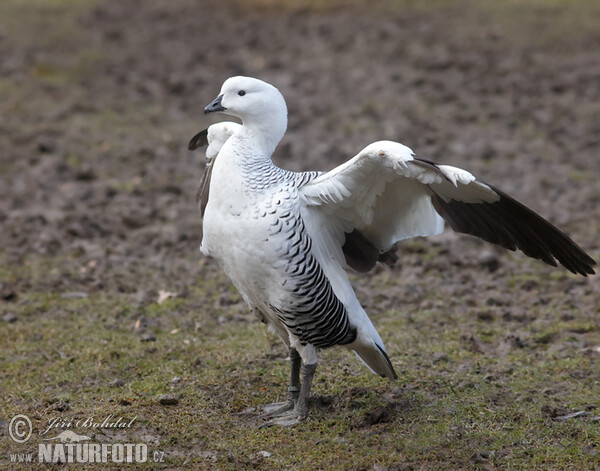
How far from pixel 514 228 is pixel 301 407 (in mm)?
1682

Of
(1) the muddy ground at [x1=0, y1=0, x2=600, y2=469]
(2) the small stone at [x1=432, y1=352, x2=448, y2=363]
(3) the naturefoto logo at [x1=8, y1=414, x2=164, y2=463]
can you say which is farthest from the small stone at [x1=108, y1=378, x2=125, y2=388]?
(2) the small stone at [x1=432, y1=352, x2=448, y2=363]

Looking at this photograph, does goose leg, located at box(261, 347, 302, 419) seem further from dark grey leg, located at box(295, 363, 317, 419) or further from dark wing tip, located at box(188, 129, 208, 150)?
dark wing tip, located at box(188, 129, 208, 150)

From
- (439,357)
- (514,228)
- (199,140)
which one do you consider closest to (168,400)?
(199,140)

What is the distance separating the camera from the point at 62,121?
36.3ft

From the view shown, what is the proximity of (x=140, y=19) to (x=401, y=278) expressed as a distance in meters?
10.4

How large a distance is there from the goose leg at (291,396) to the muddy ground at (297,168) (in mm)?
150

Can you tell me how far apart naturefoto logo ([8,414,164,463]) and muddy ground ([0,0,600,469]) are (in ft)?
0.27

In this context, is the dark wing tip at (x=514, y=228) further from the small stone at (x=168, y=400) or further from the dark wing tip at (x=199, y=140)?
the small stone at (x=168, y=400)

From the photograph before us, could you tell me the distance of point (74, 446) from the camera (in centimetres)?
432

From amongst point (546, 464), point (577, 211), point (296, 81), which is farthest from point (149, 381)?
point (296, 81)

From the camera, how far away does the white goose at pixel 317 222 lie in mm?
4465

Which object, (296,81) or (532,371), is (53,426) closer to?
(532,371)

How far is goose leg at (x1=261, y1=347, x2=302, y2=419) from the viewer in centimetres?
494

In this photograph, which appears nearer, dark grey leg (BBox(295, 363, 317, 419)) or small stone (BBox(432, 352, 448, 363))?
dark grey leg (BBox(295, 363, 317, 419))
